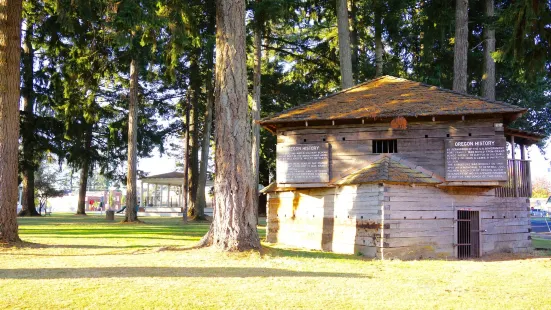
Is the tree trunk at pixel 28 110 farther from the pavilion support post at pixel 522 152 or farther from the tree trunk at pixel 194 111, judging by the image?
the pavilion support post at pixel 522 152

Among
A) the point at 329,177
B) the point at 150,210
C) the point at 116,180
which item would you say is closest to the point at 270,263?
the point at 329,177

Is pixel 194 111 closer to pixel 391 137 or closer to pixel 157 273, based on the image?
pixel 391 137

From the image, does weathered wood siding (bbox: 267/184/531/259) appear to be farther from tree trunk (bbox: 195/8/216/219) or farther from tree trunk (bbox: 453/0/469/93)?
tree trunk (bbox: 195/8/216/219)

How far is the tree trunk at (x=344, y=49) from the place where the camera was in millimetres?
23969

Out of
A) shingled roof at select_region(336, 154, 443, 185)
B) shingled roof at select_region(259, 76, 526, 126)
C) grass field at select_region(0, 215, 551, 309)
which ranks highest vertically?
shingled roof at select_region(259, 76, 526, 126)

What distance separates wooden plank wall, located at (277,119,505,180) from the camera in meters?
16.9

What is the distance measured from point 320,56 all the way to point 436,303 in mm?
24772

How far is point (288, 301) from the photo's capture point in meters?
8.36

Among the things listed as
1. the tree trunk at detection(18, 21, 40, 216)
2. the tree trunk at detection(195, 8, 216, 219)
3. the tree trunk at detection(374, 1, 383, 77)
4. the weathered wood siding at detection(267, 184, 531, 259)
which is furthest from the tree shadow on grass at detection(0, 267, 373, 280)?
the tree trunk at detection(18, 21, 40, 216)

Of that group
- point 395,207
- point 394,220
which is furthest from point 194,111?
point 394,220

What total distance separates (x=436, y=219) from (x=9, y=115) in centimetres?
1390

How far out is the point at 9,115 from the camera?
15.7m

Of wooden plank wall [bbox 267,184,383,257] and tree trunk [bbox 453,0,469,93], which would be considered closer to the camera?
wooden plank wall [bbox 267,184,383,257]

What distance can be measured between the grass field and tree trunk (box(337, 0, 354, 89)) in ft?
35.5
